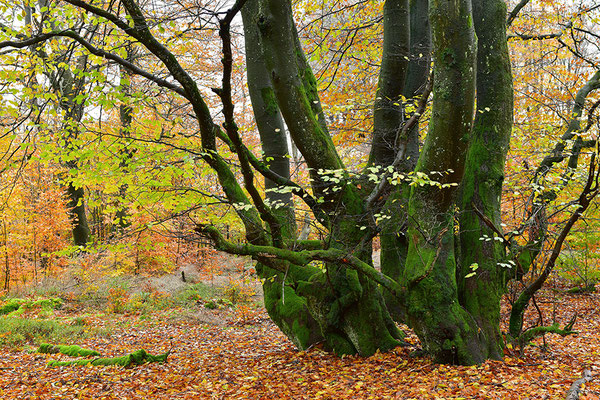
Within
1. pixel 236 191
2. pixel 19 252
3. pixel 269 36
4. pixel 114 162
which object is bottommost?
pixel 19 252

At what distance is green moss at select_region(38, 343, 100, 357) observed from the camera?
21.7 feet

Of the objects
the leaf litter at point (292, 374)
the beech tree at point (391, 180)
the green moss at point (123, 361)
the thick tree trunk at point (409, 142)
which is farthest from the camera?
the green moss at point (123, 361)

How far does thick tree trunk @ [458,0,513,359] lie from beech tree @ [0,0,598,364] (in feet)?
0.04

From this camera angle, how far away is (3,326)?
796 cm

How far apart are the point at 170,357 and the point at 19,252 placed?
28.0 feet

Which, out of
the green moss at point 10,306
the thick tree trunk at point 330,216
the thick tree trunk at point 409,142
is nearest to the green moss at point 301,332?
the thick tree trunk at point 330,216

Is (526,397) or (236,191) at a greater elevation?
(236,191)

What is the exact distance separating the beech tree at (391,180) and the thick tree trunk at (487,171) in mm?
13

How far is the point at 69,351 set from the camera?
673cm

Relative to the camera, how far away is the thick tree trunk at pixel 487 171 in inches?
176

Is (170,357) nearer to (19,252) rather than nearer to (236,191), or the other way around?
(236,191)

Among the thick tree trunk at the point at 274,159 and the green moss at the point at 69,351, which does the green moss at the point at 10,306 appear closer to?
the green moss at the point at 69,351

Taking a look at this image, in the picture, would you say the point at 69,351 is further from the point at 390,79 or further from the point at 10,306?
the point at 390,79

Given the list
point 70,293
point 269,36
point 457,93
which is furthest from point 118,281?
point 457,93
